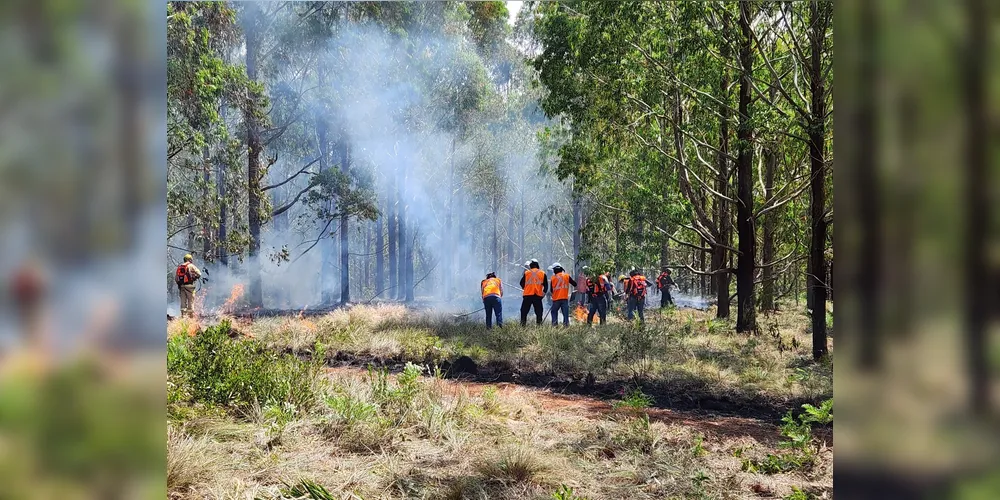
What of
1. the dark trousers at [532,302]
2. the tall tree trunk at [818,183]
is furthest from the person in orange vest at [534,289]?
the tall tree trunk at [818,183]

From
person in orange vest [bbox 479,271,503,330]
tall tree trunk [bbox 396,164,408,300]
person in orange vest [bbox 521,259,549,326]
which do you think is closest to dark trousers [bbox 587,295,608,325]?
person in orange vest [bbox 521,259,549,326]

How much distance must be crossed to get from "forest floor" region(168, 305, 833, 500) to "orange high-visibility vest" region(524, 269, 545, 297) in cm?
362

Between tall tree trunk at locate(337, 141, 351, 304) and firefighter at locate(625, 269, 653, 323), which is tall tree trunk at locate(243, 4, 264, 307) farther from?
firefighter at locate(625, 269, 653, 323)

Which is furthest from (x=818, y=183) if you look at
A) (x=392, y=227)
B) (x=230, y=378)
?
(x=392, y=227)

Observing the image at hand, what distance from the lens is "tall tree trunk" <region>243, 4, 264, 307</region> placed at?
14854 millimetres

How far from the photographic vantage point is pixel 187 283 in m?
12.2

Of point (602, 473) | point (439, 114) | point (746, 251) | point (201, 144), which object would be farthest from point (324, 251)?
point (602, 473)

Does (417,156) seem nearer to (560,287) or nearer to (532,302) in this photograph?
(532,302)

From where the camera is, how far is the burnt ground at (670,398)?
5930 millimetres

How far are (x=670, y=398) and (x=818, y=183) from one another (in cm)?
351
